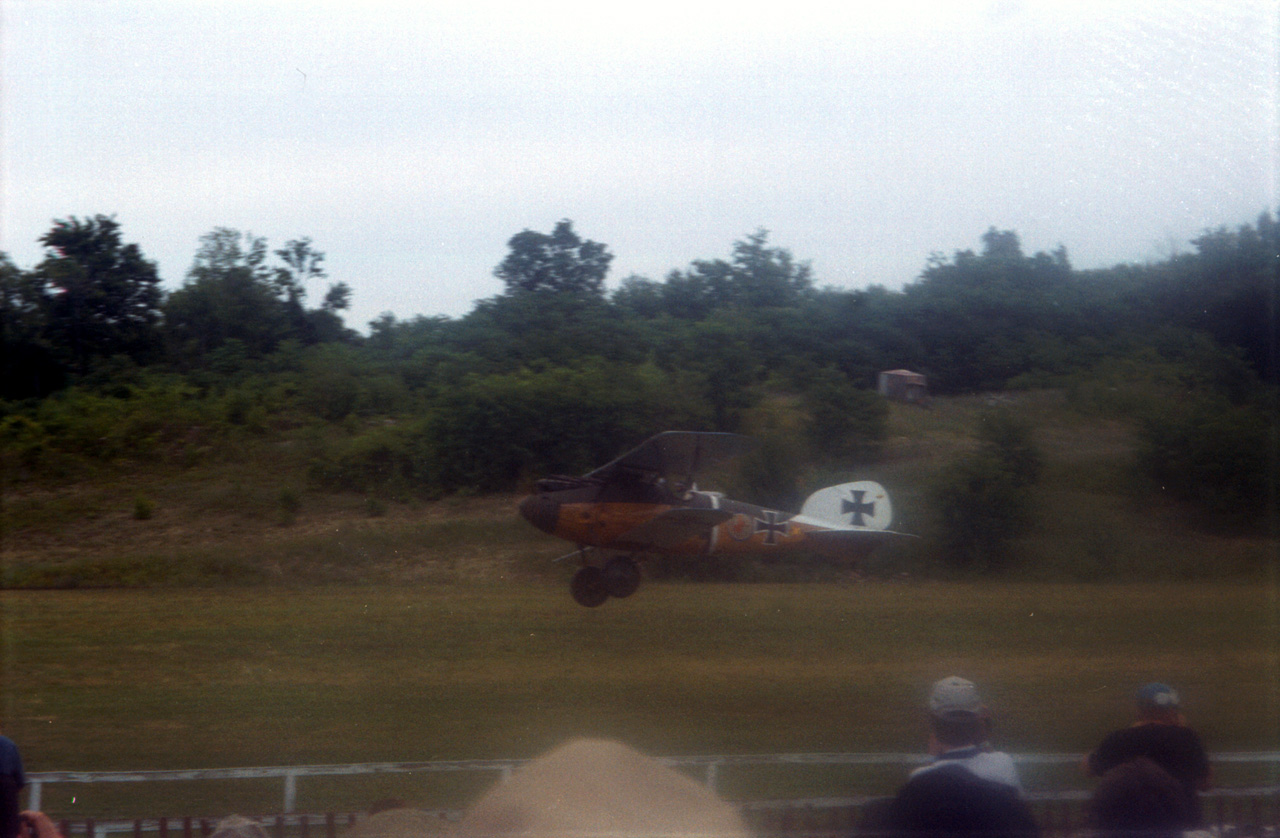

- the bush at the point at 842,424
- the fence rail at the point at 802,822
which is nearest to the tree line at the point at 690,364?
the bush at the point at 842,424

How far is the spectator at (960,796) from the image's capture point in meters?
2.43

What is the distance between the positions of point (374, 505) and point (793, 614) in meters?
6.88

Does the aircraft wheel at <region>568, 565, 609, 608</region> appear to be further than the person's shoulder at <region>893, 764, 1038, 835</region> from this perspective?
Yes

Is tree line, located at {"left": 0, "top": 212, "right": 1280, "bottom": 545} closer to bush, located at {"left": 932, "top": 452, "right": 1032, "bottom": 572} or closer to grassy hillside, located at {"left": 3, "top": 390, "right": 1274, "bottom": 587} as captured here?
grassy hillside, located at {"left": 3, "top": 390, "right": 1274, "bottom": 587}

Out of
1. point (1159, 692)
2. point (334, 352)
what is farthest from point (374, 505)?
point (1159, 692)

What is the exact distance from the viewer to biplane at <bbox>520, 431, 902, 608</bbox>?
986 centimetres

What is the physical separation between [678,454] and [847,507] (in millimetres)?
3027

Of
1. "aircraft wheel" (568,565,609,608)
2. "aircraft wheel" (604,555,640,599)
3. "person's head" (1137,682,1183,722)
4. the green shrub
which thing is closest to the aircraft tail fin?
"aircraft wheel" (604,555,640,599)

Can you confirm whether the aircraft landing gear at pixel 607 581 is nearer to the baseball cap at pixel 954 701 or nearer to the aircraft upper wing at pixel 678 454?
the aircraft upper wing at pixel 678 454

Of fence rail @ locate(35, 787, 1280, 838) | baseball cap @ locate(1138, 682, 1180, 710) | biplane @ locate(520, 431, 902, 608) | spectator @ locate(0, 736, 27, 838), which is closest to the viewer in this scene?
spectator @ locate(0, 736, 27, 838)

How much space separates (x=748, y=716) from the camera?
10.8 meters

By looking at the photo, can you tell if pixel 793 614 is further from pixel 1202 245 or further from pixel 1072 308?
pixel 1202 245

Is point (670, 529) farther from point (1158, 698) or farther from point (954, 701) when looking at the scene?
point (954, 701)

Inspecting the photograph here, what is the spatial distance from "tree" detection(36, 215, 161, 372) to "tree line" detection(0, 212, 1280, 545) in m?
0.94
